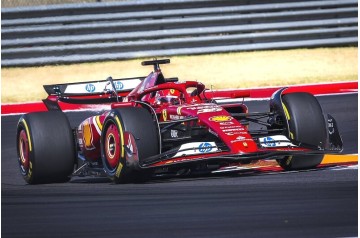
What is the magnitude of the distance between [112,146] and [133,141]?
2.07 ft

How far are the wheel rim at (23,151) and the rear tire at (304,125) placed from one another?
263 centimetres

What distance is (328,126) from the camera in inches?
412

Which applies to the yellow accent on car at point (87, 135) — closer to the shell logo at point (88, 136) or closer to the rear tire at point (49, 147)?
the shell logo at point (88, 136)

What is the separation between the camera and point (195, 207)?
809 centimetres

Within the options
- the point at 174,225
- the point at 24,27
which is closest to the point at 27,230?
the point at 174,225

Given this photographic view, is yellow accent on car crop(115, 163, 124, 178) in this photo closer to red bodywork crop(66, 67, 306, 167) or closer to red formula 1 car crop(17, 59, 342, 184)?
red formula 1 car crop(17, 59, 342, 184)

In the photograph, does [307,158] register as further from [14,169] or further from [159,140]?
[14,169]

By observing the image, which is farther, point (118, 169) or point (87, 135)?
point (87, 135)

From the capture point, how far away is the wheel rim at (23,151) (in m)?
10.9

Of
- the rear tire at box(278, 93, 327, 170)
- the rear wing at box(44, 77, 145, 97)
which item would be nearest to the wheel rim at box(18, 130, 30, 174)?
the rear wing at box(44, 77, 145, 97)

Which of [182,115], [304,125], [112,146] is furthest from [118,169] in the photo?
[304,125]

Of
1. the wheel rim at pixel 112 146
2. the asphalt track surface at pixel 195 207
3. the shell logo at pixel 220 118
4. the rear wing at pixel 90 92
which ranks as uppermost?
the rear wing at pixel 90 92

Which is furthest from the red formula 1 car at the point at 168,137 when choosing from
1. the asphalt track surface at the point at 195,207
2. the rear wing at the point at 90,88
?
the rear wing at the point at 90,88

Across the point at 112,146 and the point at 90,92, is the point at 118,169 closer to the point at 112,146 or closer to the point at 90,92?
the point at 112,146
